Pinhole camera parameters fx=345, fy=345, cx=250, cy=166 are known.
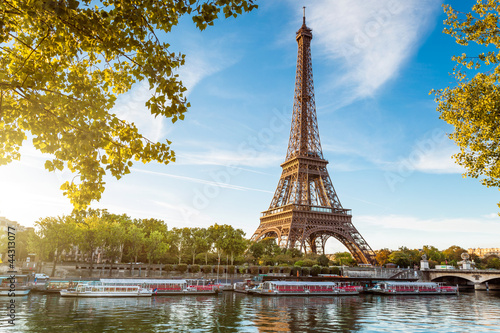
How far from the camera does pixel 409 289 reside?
71938 mm

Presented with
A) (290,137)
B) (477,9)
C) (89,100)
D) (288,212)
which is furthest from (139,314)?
(290,137)

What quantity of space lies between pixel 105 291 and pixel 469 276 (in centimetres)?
8257

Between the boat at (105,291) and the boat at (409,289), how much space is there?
4555cm

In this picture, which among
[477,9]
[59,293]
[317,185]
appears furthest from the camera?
[317,185]

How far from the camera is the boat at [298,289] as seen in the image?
58.4 m

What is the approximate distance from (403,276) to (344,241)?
16.7 m

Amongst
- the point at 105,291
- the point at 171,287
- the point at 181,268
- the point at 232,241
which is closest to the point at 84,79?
the point at 105,291

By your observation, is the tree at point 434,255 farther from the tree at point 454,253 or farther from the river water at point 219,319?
the river water at point 219,319

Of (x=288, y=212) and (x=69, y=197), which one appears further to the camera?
(x=288, y=212)

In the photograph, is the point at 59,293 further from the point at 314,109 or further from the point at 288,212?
the point at 314,109

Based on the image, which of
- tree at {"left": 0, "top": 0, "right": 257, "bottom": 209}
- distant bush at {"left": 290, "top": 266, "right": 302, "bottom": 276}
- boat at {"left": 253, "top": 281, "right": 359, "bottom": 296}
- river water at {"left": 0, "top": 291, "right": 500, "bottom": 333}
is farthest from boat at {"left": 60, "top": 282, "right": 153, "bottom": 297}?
tree at {"left": 0, "top": 0, "right": 257, "bottom": 209}

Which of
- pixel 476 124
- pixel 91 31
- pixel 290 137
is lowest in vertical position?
pixel 91 31

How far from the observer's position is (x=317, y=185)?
10369 cm

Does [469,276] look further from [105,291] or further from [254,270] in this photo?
[105,291]
